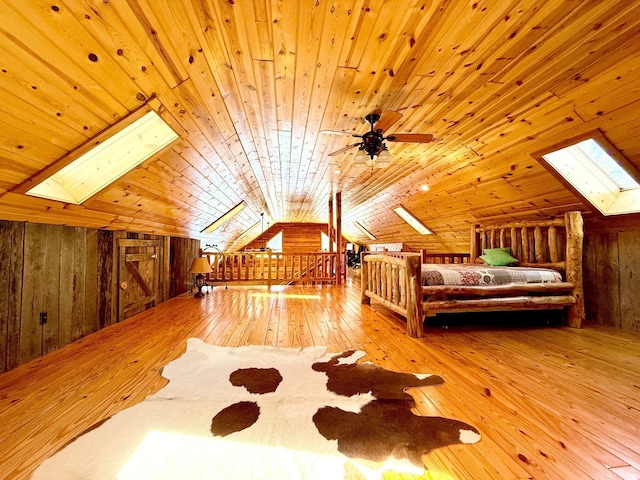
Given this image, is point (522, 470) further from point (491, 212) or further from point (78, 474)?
point (491, 212)

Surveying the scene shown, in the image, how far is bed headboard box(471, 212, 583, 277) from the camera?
10.9ft

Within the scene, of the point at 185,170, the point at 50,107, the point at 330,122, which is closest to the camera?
the point at 50,107

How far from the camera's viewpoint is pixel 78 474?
3.59 feet

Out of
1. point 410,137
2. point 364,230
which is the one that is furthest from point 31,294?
point 364,230

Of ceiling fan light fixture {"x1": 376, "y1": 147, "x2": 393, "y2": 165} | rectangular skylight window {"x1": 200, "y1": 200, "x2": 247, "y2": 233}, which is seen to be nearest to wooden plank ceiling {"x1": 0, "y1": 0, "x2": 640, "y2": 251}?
ceiling fan light fixture {"x1": 376, "y1": 147, "x2": 393, "y2": 165}

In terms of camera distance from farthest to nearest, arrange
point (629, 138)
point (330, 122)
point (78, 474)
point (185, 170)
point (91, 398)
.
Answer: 1. point (185, 170)
2. point (330, 122)
3. point (629, 138)
4. point (91, 398)
5. point (78, 474)

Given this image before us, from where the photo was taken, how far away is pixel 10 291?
214cm

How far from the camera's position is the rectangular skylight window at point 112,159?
237cm

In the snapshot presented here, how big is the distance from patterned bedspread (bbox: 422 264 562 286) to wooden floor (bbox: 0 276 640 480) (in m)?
0.59

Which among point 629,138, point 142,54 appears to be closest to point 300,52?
point 142,54

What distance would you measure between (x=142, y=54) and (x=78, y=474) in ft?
7.10

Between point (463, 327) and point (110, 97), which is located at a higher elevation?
point (110, 97)

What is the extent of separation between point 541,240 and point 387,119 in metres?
3.33

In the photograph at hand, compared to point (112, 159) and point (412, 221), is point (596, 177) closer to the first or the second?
point (412, 221)
